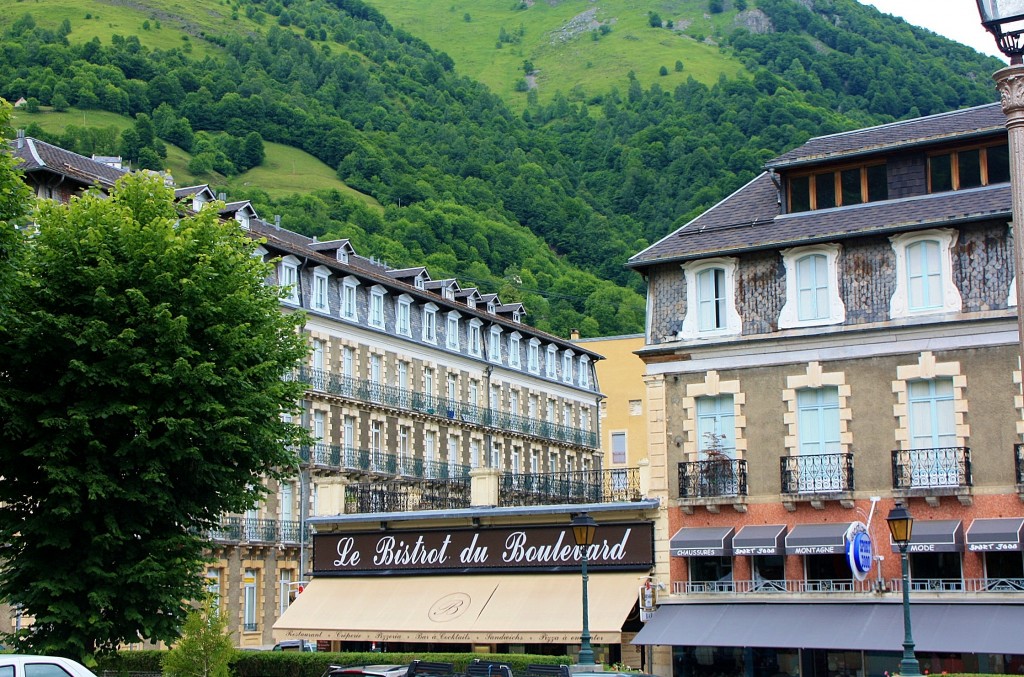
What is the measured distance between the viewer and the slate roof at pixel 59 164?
161ft

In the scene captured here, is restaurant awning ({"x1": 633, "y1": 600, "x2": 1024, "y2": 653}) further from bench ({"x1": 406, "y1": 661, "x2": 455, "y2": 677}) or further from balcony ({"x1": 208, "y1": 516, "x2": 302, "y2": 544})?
balcony ({"x1": 208, "y1": 516, "x2": 302, "y2": 544})

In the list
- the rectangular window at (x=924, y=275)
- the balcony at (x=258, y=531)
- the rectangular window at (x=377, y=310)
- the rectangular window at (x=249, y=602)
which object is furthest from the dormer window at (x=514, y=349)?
the rectangular window at (x=924, y=275)

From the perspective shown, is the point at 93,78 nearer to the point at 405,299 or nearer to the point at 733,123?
the point at 733,123

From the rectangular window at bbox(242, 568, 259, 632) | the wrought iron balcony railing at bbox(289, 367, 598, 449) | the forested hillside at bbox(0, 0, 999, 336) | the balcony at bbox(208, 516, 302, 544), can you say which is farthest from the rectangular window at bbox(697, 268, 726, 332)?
the forested hillside at bbox(0, 0, 999, 336)

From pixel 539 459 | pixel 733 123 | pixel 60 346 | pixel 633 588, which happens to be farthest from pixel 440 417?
pixel 733 123

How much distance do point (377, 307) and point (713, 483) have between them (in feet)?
117

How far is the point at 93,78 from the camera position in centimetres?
16588

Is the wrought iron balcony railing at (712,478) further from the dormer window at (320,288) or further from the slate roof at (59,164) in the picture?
the dormer window at (320,288)

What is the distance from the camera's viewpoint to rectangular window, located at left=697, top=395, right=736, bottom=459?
32.5m

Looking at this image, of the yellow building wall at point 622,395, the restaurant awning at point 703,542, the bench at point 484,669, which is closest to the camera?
the bench at point 484,669

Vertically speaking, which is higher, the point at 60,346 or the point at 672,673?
the point at 60,346

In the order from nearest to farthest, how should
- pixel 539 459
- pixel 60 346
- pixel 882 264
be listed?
pixel 60 346
pixel 882 264
pixel 539 459

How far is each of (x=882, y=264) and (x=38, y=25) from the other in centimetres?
18948

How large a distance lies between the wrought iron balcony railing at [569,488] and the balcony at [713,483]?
2.21m
